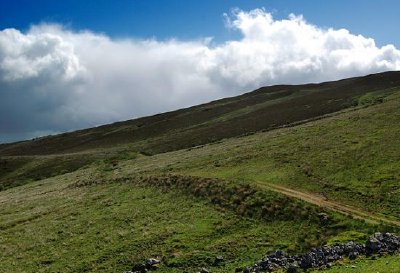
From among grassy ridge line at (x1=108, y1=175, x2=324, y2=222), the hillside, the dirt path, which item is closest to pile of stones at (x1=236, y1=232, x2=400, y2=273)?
the hillside

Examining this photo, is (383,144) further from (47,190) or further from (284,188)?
(47,190)

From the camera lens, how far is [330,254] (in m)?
31.6

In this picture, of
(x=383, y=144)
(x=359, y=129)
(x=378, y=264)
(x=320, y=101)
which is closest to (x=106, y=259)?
(x=378, y=264)

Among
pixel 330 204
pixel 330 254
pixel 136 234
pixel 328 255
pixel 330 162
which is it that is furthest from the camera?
pixel 330 162

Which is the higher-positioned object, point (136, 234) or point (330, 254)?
point (136, 234)

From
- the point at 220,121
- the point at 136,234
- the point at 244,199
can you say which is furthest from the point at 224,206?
the point at 220,121

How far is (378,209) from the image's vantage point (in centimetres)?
4128

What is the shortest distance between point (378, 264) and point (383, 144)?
110 ft

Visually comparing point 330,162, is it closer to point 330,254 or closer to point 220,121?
point 330,254

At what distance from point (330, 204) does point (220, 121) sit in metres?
94.5

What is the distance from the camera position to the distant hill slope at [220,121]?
11394 centimetres

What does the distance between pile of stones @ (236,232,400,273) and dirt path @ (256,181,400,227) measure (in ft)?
20.2

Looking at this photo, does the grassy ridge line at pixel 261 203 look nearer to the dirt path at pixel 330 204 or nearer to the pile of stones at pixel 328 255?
the dirt path at pixel 330 204

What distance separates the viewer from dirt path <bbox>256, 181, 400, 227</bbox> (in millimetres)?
38719
